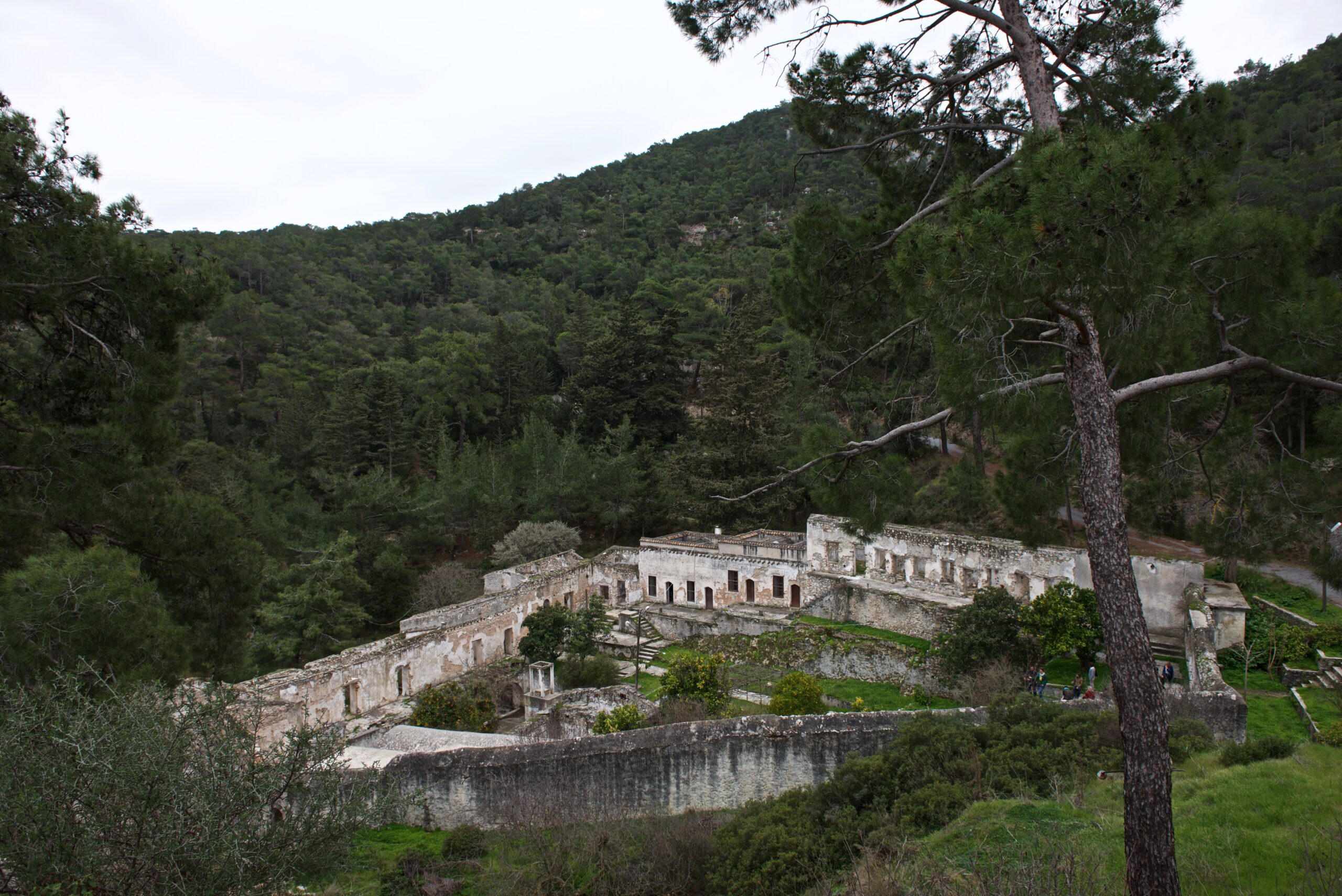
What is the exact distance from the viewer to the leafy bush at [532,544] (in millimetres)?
29484

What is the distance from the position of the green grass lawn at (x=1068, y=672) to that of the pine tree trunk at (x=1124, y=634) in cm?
1115

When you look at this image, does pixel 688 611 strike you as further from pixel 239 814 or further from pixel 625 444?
pixel 239 814

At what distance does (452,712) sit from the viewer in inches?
606

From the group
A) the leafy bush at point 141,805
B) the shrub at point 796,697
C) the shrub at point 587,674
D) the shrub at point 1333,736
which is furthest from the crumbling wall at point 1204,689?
the shrub at point 587,674

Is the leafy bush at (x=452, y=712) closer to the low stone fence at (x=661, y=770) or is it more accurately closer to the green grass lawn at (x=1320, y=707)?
the low stone fence at (x=661, y=770)

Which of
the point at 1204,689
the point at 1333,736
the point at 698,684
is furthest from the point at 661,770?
the point at 1204,689

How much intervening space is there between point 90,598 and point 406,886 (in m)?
4.37

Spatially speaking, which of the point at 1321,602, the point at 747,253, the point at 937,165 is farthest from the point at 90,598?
the point at 747,253

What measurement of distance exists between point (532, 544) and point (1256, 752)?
24429 mm

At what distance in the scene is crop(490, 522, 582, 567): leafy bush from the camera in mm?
29484

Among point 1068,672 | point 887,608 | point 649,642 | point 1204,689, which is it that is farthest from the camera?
point 649,642

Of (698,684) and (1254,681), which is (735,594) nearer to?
(698,684)

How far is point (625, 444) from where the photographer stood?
3444 cm

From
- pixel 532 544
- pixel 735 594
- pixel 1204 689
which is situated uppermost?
pixel 532 544
